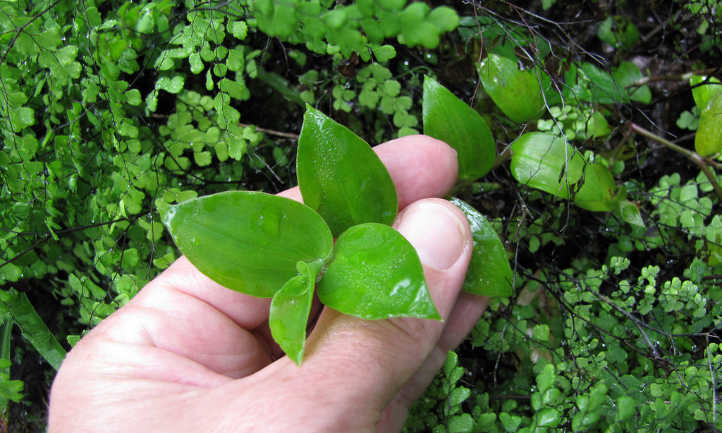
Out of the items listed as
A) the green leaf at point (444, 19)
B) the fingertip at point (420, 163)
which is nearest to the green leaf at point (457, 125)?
the fingertip at point (420, 163)

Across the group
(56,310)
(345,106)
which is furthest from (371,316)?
(56,310)

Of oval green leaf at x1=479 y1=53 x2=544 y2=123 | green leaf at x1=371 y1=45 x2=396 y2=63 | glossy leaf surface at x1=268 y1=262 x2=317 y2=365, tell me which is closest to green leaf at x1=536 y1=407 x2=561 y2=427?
glossy leaf surface at x1=268 y1=262 x2=317 y2=365

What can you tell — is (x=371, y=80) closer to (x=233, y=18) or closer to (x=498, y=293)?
(x=233, y=18)

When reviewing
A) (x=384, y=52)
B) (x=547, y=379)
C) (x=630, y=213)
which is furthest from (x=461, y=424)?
(x=384, y=52)

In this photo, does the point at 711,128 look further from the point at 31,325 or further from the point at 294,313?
the point at 31,325

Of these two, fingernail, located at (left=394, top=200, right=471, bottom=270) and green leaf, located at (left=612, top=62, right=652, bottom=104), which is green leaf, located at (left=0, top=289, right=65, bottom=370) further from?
green leaf, located at (left=612, top=62, right=652, bottom=104)
